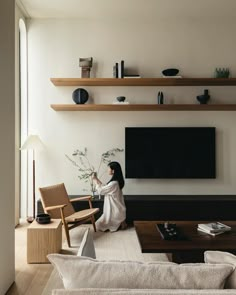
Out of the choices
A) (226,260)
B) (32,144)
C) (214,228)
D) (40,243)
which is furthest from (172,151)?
(226,260)

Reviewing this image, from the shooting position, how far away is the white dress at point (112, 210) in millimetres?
4898

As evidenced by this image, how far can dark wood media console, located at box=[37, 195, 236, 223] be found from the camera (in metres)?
5.11

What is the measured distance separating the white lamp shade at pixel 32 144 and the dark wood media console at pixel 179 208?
81 centimetres

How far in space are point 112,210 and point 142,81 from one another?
2.05 metres

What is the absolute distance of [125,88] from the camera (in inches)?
220

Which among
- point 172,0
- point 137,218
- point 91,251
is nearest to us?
point 91,251

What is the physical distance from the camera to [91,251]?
1938 mm

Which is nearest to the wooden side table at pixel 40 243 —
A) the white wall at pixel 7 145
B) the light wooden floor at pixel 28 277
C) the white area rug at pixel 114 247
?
the light wooden floor at pixel 28 277

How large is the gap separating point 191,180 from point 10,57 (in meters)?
3.63

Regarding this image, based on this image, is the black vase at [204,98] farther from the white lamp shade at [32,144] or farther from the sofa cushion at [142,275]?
the sofa cushion at [142,275]

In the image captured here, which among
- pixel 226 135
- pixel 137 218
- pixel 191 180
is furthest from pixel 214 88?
pixel 137 218

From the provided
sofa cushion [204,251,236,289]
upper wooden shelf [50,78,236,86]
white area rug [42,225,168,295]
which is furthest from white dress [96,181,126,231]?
sofa cushion [204,251,236,289]

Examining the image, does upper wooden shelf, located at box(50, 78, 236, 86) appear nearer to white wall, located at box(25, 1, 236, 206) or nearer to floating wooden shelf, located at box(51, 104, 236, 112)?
white wall, located at box(25, 1, 236, 206)

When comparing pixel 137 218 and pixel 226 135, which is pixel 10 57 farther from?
pixel 226 135
